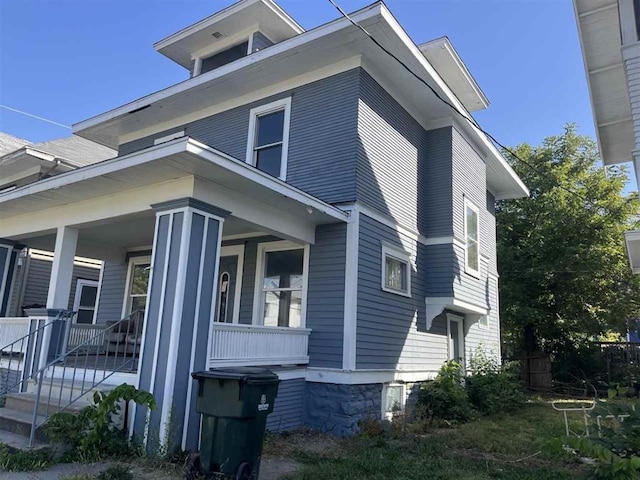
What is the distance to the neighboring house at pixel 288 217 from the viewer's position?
5.59 meters

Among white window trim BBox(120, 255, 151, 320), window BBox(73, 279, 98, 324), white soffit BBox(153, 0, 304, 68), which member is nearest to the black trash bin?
white window trim BBox(120, 255, 151, 320)

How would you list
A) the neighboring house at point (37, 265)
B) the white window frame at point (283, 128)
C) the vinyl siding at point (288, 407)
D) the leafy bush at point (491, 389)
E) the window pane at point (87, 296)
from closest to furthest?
the vinyl siding at point (288, 407)
the white window frame at point (283, 128)
the leafy bush at point (491, 389)
the neighboring house at point (37, 265)
the window pane at point (87, 296)

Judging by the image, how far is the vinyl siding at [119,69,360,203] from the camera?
787 cm

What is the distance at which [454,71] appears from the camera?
34.9 ft

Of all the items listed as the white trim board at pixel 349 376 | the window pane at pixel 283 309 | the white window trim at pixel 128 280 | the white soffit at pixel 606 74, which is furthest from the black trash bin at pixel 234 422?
the white soffit at pixel 606 74

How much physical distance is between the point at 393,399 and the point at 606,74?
7.59m

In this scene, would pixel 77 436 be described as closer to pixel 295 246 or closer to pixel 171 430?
pixel 171 430

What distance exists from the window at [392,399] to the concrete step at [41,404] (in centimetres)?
448

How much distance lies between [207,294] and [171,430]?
5.00 ft

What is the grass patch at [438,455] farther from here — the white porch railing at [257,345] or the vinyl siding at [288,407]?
the white porch railing at [257,345]

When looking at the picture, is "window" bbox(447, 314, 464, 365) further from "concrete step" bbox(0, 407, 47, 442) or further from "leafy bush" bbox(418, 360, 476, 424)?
"concrete step" bbox(0, 407, 47, 442)

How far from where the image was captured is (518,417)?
928 centimetres

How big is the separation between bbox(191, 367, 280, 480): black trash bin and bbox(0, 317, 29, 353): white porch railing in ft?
14.1

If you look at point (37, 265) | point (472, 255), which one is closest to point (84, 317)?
point (37, 265)
